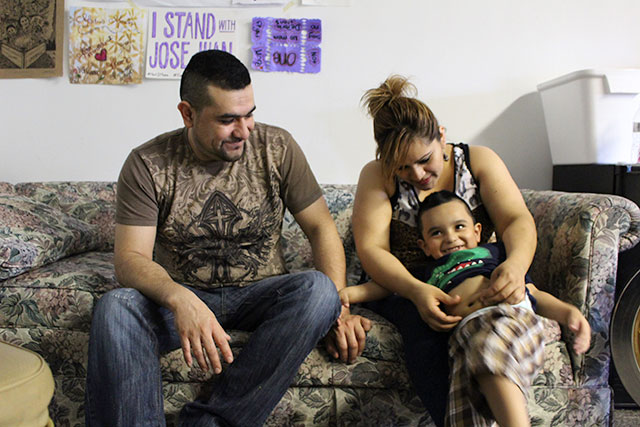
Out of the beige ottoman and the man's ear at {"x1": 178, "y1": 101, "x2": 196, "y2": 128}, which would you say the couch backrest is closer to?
the man's ear at {"x1": 178, "y1": 101, "x2": 196, "y2": 128}

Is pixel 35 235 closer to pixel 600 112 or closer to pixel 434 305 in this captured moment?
pixel 434 305

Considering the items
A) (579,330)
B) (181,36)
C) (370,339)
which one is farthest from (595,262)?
(181,36)

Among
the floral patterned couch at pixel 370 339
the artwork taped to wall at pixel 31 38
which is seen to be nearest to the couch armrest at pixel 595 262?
the floral patterned couch at pixel 370 339

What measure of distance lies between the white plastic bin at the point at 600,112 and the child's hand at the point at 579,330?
0.78m

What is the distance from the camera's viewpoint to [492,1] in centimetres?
208

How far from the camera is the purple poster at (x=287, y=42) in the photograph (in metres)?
2.08

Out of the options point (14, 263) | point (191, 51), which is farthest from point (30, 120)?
point (14, 263)

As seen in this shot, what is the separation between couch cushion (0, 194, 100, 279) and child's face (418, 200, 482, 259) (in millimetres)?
1028

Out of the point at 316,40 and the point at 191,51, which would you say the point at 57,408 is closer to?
the point at 191,51

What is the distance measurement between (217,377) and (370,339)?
0.36m

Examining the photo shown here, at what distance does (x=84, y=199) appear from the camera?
197 cm

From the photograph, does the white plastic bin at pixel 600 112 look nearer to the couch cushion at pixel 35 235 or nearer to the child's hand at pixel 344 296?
the child's hand at pixel 344 296

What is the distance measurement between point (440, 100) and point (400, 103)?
2.58 feet

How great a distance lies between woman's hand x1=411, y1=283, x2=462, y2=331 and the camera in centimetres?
119
